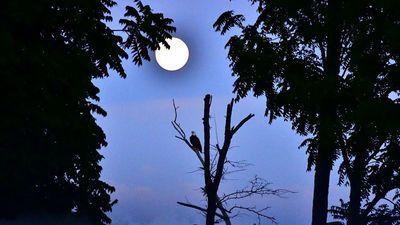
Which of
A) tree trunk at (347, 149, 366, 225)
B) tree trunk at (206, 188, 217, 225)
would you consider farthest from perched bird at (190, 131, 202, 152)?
tree trunk at (347, 149, 366, 225)

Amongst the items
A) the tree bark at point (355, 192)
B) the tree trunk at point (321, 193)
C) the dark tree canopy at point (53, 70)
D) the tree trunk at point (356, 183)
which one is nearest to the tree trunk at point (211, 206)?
the dark tree canopy at point (53, 70)

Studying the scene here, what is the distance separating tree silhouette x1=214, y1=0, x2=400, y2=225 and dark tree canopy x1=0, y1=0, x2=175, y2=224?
15.8 ft

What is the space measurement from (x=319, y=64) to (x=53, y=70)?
9.69 meters

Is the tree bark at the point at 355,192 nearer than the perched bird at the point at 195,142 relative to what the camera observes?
No

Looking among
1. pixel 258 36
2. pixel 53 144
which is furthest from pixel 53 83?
pixel 258 36

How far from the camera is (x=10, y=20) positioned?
52.4 feet

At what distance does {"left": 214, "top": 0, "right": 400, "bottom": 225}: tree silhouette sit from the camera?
19.6 m

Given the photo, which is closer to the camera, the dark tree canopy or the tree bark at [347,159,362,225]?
the dark tree canopy

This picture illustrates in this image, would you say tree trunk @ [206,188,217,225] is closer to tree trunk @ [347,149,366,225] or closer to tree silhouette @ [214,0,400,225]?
tree silhouette @ [214,0,400,225]

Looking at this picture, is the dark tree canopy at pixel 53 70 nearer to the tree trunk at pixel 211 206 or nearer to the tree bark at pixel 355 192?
the tree trunk at pixel 211 206

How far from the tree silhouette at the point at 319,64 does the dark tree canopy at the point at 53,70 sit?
15.8 feet

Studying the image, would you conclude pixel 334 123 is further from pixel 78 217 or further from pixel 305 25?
pixel 78 217

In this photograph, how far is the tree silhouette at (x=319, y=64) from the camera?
19641 mm

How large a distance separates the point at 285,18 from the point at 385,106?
5.43m
